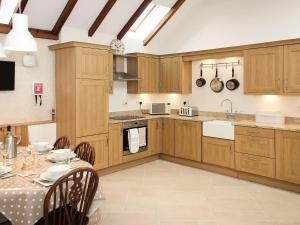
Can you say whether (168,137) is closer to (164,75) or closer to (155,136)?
(155,136)

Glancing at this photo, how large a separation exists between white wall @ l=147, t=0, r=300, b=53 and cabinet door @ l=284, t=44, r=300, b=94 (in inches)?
17.9

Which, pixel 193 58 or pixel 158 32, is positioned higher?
pixel 158 32

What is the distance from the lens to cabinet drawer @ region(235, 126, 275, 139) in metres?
4.19

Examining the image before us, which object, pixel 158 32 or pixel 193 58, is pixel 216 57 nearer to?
pixel 193 58

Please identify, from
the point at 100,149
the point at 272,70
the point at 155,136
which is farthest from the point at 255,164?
the point at 100,149

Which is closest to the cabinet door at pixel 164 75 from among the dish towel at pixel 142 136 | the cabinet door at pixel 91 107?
the dish towel at pixel 142 136

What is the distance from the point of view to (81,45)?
4316 mm

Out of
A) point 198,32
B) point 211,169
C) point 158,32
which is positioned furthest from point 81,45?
point 211,169

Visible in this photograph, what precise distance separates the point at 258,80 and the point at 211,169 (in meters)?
1.71

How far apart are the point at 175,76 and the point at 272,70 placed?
6.53 ft

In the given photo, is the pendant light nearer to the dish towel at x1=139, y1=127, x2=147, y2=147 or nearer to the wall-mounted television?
the wall-mounted television

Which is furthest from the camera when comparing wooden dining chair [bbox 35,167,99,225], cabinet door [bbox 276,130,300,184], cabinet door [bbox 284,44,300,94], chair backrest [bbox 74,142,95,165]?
cabinet door [bbox 284,44,300,94]

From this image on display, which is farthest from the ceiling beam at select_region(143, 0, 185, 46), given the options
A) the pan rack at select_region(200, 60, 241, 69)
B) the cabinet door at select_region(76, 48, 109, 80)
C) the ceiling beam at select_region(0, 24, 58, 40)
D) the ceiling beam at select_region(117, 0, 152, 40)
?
the ceiling beam at select_region(0, 24, 58, 40)

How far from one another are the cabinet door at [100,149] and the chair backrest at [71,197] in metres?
2.38
